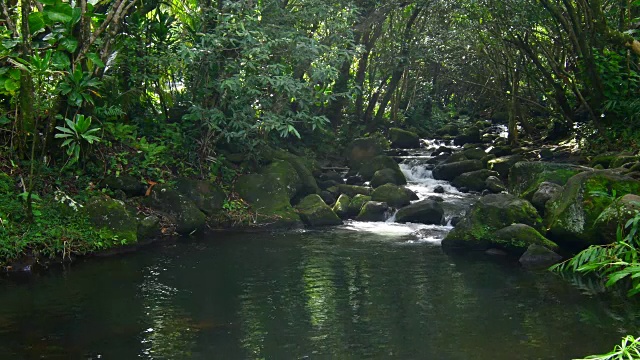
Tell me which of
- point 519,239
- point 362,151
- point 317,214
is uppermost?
point 362,151

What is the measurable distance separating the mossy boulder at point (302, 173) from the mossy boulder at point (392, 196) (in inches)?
63.6

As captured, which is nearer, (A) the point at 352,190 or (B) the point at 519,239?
(B) the point at 519,239

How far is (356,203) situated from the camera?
16.5 m

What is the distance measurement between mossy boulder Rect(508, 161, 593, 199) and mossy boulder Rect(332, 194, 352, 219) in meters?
4.18

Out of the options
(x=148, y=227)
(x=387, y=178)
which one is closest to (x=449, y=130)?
(x=387, y=178)

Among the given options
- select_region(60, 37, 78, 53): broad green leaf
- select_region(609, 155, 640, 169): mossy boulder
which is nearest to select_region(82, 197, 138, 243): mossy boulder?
select_region(60, 37, 78, 53): broad green leaf

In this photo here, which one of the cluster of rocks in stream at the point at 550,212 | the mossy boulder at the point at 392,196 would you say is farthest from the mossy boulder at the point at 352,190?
the cluster of rocks in stream at the point at 550,212

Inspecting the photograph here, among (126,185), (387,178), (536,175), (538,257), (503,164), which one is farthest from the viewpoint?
(503,164)

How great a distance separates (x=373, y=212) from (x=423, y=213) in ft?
4.21

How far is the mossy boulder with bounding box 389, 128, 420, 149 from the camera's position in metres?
25.4

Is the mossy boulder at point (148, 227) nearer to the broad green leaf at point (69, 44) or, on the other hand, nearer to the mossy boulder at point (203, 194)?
the mossy boulder at point (203, 194)

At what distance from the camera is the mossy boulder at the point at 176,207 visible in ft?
44.7

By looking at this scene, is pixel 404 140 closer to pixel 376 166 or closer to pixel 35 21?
pixel 376 166

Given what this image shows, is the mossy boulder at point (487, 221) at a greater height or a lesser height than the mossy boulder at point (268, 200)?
lesser
